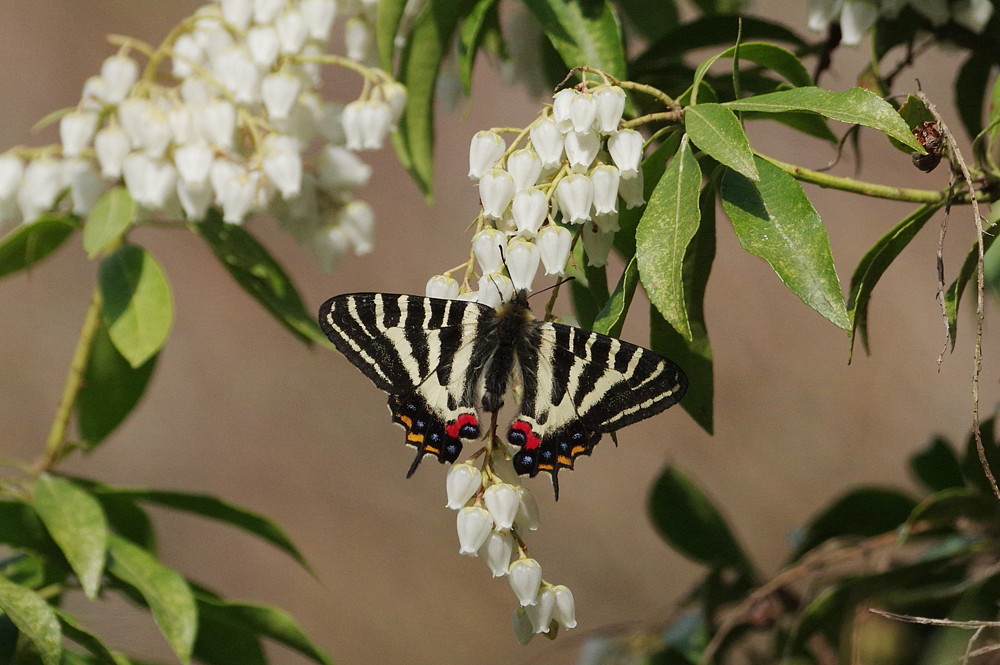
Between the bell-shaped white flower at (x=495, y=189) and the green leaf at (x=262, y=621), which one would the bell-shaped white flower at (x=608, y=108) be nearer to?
the bell-shaped white flower at (x=495, y=189)

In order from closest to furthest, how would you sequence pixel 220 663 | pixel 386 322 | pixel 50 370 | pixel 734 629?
pixel 386 322
pixel 220 663
pixel 734 629
pixel 50 370

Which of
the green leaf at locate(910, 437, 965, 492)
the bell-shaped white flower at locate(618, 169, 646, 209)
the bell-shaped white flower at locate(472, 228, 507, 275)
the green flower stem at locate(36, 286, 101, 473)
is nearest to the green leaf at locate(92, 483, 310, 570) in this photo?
the green flower stem at locate(36, 286, 101, 473)

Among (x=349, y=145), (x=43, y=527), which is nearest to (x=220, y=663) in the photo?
(x=43, y=527)

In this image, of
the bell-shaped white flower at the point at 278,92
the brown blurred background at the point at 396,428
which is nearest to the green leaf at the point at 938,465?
the bell-shaped white flower at the point at 278,92

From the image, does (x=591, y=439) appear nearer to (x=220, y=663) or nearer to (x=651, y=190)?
(x=651, y=190)

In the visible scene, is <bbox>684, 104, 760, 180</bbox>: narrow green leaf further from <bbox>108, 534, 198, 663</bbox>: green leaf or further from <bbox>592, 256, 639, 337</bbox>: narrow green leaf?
<bbox>108, 534, 198, 663</bbox>: green leaf

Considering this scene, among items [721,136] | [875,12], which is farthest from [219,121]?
[875,12]
